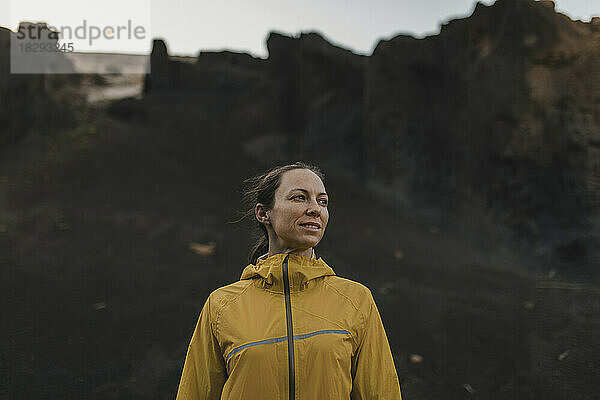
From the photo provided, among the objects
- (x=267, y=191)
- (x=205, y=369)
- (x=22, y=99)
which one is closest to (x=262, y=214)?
(x=267, y=191)

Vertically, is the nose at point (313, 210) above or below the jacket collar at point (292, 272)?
above

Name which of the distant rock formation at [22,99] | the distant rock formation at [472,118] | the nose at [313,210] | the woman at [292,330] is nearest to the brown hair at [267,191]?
the woman at [292,330]

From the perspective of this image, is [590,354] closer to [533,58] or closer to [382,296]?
[382,296]

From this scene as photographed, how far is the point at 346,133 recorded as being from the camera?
1119 centimetres

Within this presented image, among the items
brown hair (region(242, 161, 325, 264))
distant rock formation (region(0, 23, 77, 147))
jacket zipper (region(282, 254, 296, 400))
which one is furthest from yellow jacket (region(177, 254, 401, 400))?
distant rock formation (region(0, 23, 77, 147))

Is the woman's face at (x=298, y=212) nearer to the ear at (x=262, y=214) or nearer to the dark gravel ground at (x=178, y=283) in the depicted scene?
the ear at (x=262, y=214)

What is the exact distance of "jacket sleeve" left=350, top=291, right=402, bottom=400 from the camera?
1628 millimetres

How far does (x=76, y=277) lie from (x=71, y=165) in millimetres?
4061

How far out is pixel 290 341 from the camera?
1.57m

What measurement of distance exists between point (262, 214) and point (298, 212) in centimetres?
19

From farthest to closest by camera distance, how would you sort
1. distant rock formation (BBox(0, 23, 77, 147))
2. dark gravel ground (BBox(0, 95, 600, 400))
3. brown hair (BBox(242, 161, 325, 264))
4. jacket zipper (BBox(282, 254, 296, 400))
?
distant rock formation (BBox(0, 23, 77, 147)), dark gravel ground (BBox(0, 95, 600, 400)), brown hair (BBox(242, 161, 325, 264)), jacket zipper (BBox(282, 254, 296, 400))

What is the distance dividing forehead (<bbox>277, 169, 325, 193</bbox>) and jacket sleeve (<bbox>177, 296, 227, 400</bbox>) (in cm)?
51

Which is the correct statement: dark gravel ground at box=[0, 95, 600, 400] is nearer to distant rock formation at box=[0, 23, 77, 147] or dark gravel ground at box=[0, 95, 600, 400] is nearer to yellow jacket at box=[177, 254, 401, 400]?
distant rock formation at box=[0, 23, 77, 147]

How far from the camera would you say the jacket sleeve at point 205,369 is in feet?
5.44
